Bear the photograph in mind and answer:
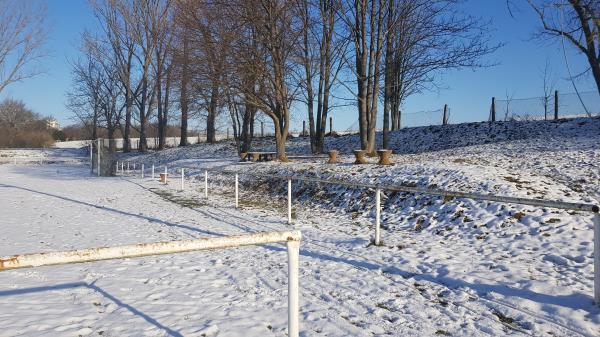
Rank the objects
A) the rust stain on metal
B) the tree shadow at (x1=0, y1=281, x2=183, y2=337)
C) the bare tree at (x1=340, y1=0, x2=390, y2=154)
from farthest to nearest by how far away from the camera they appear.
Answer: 1. the bare tree at (x1=340, y1=0, x2=390, y2=154)
2. the tree shadow at (x1=0, y1=281, x2=183, y2=337)
3. the rust stain on metal

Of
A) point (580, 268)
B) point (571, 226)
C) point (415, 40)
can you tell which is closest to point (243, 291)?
point (580, 268)

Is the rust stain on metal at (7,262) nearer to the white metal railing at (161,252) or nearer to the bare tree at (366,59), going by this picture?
the white metal railing at (161,252)

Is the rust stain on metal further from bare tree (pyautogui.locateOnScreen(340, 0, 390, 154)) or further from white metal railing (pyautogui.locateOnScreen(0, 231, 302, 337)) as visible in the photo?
bare tree (pyautogui.locateOnScreen(340, 0, 390, 154))

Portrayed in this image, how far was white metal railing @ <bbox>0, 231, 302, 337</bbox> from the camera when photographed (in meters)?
2.10

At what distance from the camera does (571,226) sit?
7207 mm

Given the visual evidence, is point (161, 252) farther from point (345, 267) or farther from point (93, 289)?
point (345, 267)

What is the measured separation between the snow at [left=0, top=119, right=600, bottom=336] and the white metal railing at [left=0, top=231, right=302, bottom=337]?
1.11 meters

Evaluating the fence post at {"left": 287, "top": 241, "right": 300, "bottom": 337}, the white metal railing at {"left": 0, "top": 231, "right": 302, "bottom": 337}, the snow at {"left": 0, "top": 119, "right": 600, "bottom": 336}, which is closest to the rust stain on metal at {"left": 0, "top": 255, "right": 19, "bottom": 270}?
the white metal railing at {"left": 0, "top": 231, "right": 302, "bottom": 337}

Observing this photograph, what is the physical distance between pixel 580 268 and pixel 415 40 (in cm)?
1433

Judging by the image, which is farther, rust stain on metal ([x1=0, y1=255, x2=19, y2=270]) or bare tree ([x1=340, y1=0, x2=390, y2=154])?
bare tree ([x1=340, y1=0, x2=390, y2=154])

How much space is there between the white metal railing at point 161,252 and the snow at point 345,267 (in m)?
1.11

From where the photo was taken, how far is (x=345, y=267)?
5988 mm

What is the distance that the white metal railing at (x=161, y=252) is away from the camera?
6.90 ft

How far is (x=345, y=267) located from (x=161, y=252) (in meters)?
3.90
